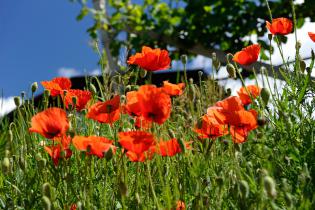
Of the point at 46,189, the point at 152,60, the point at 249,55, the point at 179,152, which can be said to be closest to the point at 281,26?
the point at 249,55

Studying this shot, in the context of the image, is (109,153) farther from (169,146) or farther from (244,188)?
(244,188)

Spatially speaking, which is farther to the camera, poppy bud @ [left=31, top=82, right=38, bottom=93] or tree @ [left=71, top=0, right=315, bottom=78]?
tree @ [left=71, top=0, right=315, bottom=78]

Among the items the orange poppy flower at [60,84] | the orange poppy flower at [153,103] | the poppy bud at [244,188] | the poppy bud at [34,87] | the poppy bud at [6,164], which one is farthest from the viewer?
the poppy bud at [34,87]

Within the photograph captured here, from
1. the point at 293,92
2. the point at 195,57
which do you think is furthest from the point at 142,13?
the point at 293,92

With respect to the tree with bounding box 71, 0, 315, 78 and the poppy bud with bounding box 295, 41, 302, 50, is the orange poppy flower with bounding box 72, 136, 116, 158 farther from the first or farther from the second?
the tree with bounding box 71, 0, 315, 78

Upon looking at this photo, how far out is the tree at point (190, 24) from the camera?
277 inches

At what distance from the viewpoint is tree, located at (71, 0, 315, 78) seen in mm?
7023

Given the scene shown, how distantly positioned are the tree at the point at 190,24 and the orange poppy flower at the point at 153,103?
199 inches

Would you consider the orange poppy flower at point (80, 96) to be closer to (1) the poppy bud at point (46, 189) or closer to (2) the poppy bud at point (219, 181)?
(1) the poppy bud at point (46, 189)

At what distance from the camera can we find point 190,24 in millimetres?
7570

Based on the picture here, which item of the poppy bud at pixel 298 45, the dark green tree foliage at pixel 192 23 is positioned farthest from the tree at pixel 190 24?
the poppy bud at pixel 298 45

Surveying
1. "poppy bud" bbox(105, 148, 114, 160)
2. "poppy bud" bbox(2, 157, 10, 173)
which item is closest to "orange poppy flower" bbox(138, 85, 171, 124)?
"poppy bud" bbox(105, 148, 114, 160)

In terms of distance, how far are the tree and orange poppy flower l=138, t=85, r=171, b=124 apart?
505 cm

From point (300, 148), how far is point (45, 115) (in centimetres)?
82
